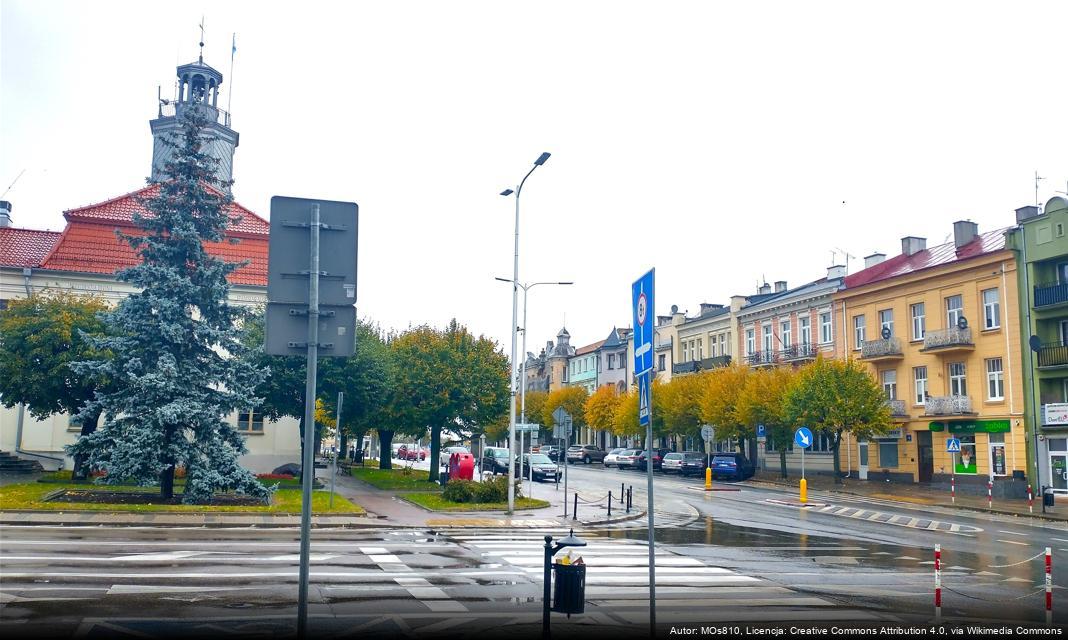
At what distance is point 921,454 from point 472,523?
31742 mm

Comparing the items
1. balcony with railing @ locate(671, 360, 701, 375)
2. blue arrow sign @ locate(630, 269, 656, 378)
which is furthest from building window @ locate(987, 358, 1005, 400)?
blue arrow sign @ locate(630, 269, 656, 378)

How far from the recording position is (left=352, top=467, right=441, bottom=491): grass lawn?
1367 inches

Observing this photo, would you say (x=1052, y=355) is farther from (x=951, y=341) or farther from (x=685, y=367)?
(x=685, y=367)

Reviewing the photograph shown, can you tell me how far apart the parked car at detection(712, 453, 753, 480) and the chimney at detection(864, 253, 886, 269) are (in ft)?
52.1

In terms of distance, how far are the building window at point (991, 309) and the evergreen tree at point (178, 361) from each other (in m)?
34.4

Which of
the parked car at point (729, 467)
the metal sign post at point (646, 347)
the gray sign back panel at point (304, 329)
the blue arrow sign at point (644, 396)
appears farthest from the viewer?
the parked car at point (729, 467)

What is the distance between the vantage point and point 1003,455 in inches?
1601

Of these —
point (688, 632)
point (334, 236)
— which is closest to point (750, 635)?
point (688, 632)

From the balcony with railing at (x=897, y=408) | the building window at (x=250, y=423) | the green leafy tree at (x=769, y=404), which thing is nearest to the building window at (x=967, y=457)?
the balcony with railing at (x=897, y=408)

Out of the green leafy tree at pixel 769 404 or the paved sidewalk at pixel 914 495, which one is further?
the green leafy tree at pixel 769 404

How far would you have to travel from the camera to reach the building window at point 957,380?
143ft

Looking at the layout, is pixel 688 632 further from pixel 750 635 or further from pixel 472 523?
pixel 472 523

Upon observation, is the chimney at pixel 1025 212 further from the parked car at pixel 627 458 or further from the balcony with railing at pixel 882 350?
the parked car at pixel 627 458

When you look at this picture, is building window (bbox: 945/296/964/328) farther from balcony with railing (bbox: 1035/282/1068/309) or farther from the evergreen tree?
the evergreen tree
